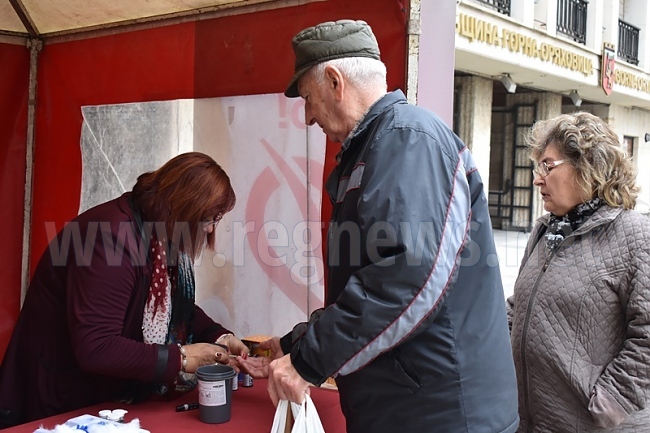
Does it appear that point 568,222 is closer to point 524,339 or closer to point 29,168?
point 524,339

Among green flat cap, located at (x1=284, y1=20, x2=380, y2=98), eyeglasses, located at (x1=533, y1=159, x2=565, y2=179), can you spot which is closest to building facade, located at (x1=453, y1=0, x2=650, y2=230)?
eyeglasses, located at (x1=533, y1=159, x2=565, y2=179)

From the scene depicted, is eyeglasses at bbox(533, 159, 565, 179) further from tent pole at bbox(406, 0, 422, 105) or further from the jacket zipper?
tent pole at bbox(406, 0, 422, 105)

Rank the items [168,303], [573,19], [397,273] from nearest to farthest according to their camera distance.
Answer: [397,273] < [168,303] < [573,19]

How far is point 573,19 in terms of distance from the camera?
41.0ft

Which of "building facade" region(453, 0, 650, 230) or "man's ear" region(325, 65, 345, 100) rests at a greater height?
"building facade" region(453, 0, 650, 230)

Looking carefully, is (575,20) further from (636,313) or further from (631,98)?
(636,313)

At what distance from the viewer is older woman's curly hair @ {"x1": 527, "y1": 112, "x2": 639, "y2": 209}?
204cm

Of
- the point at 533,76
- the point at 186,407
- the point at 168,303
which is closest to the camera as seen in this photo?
the point at 186,407

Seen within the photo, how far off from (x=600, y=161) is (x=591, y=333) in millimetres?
527

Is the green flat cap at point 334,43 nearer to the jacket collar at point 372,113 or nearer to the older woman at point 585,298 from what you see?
the jacket collar at point 372,113

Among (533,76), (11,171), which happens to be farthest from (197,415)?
(533,76)

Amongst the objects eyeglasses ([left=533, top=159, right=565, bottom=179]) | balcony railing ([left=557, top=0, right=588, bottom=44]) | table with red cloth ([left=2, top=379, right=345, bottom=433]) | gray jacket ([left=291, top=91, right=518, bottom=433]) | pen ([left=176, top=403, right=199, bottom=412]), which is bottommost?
table with red cloth ([left=2, top=379, right=345, bottom=433])

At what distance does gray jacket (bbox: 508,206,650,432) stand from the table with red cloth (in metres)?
0.64

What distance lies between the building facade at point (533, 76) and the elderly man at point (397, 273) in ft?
20.7
